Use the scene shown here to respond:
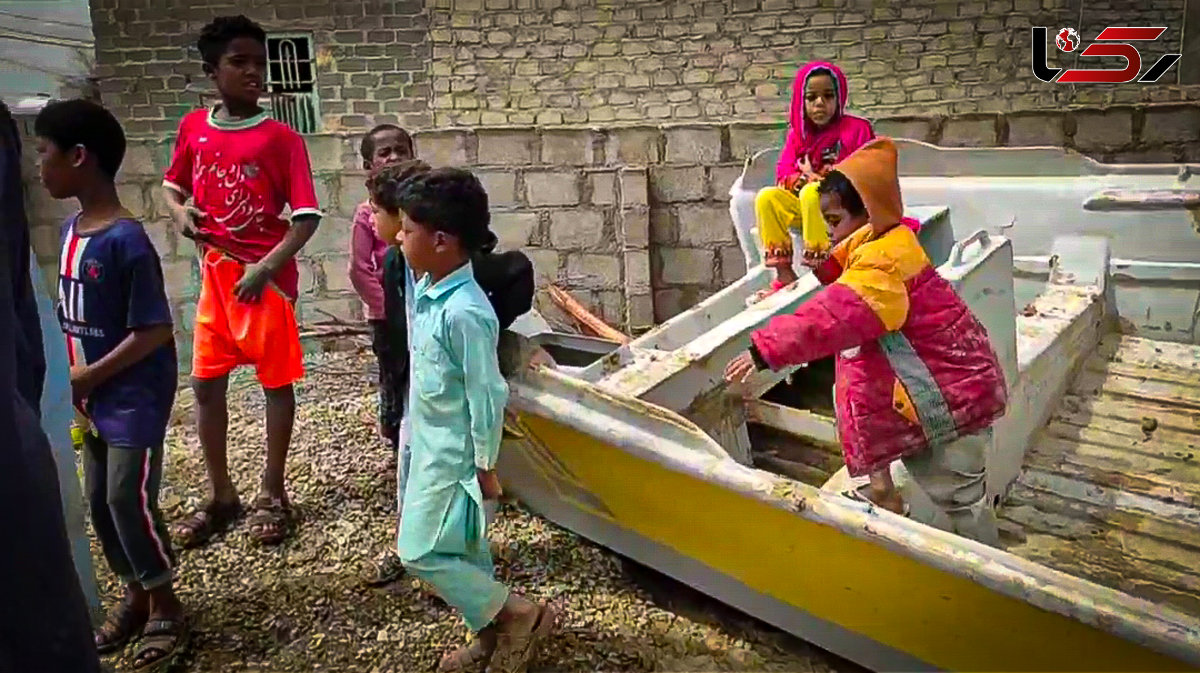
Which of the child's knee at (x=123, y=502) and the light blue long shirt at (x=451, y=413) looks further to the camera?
the child's knee at (x=123, y=502)

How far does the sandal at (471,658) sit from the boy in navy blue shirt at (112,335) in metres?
0.52

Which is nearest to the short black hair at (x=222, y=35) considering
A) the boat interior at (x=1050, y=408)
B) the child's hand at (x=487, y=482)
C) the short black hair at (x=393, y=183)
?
the short black hair at (x=393, y=183)

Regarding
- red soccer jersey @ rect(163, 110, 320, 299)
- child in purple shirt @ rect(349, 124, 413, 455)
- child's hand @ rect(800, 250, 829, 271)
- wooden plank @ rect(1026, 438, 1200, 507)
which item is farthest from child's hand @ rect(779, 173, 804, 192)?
red soccer jersey @ rect(163, 110, 320, 299)

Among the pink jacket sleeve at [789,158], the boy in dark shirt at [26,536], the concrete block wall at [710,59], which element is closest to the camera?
the boy in dark shirt at [26,536]

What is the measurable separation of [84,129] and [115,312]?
0.31 meters

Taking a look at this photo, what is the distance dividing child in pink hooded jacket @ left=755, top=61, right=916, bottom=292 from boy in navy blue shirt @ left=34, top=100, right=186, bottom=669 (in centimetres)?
183

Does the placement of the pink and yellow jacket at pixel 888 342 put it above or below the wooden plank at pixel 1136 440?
above

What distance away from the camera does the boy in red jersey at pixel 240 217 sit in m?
2.02

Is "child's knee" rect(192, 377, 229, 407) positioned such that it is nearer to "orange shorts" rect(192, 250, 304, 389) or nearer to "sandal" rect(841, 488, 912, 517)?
"orange shorts" rect(192, 250, 304, 389)

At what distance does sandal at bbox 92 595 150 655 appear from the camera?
1773 mm

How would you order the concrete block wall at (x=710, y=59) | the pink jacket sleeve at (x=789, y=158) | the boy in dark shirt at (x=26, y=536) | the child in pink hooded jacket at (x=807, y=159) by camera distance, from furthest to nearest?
the concrete block wall at (x=710, y=59) < the pink jacket sleeve at (x=789, y=158) < the child in pink hooded jacket at (x=807, y=159) < the boy in dark shirt at (x=26, y=536)

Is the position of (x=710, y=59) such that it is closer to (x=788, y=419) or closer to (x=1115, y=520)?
(x=788, y=419)

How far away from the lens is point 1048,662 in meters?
1.47

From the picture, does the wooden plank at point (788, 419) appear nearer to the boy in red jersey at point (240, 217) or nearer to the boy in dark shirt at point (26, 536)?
the boy in red jersey at point (240, 217)
